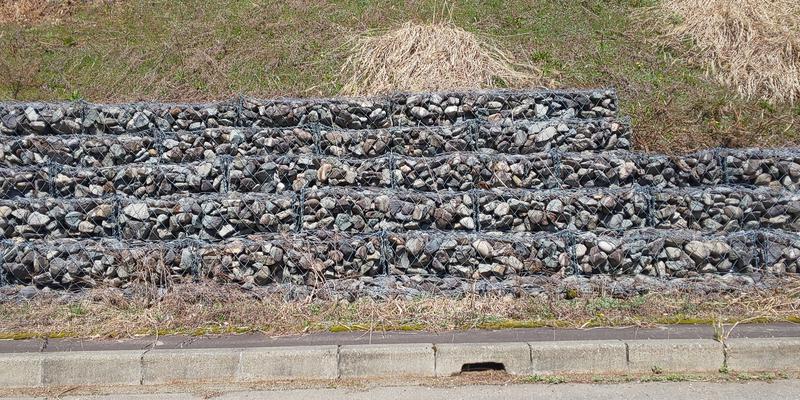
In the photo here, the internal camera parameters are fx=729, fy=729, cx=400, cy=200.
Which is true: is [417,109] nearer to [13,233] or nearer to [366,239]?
[366,239]

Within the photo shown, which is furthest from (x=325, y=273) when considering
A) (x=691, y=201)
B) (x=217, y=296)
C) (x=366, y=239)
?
(x=691, y=201)

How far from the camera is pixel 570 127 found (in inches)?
336

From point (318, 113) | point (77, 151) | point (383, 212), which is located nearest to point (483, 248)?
point (383, 212)

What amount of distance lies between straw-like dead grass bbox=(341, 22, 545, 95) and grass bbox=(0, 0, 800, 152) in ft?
0.95

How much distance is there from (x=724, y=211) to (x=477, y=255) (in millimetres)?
2641

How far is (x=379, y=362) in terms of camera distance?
526cm

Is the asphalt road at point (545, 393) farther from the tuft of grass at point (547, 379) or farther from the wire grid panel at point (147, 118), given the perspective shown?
the wire grid panel at point (147, 118)

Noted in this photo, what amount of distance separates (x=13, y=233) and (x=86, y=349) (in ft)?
7.90


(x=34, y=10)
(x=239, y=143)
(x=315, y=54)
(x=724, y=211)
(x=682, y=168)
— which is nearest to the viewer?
(x=724, y=211)

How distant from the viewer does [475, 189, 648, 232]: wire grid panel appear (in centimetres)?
718

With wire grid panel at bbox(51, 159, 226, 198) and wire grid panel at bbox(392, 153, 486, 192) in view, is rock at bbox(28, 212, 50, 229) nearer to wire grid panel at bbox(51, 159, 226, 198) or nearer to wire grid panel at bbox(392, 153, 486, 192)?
wire grid panel at bbox(51, 159, 226, 198)

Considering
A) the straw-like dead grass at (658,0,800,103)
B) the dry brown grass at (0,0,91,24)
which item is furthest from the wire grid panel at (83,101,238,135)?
the straw-like dead grass at (658,0,800,103)

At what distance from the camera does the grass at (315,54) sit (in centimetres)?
965

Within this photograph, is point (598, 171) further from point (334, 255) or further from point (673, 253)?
point (334, 255)
